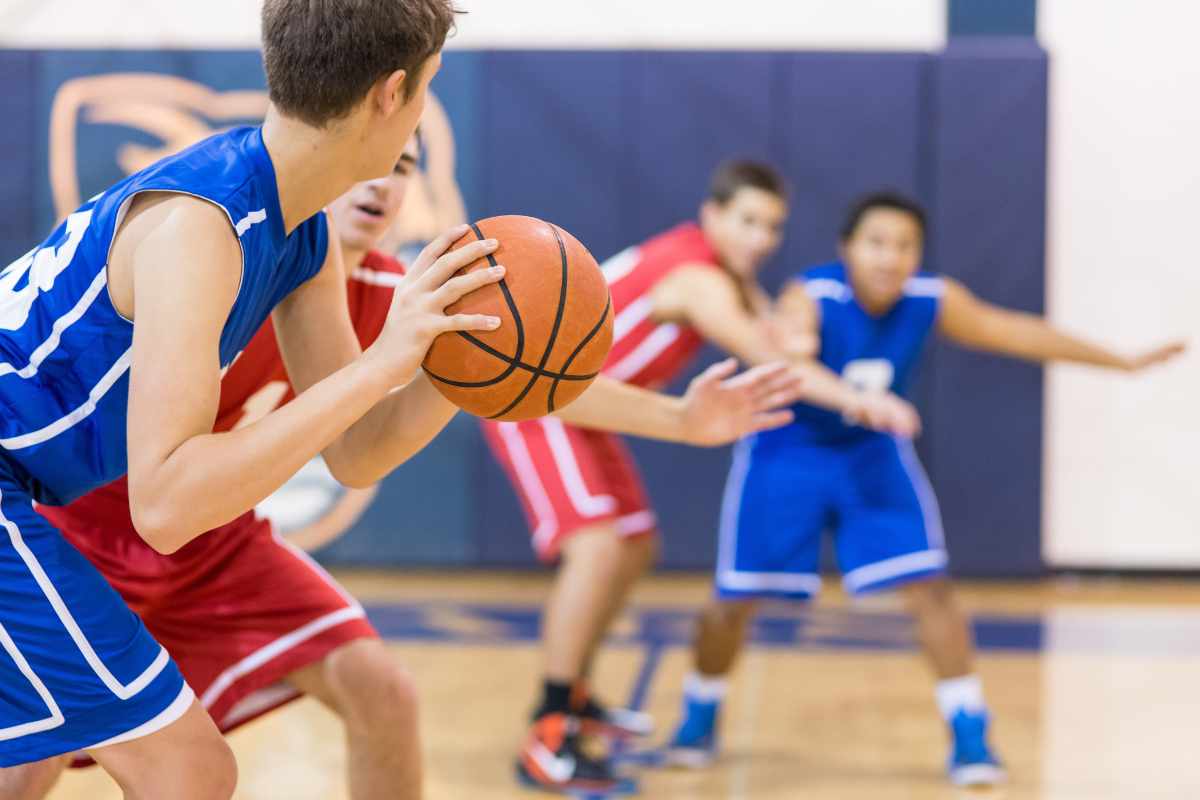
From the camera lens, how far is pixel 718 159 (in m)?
7.01

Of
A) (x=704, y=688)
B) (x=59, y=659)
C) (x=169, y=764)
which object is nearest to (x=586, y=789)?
(x=704, y=688)

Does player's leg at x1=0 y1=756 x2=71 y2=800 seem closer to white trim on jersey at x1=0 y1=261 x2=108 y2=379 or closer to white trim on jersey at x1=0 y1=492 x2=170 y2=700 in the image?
white trim on jersey at x1=0 y1=492 x2=170 y2=700

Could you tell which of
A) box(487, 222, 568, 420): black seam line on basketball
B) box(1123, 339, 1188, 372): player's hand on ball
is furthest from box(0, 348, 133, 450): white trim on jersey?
box(1123, 339, 1188, 372): player's hand on ball

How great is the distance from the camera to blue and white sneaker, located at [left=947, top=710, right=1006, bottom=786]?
4.16m

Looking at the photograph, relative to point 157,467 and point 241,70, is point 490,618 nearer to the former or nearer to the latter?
point 241,70

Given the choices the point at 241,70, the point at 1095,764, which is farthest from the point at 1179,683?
the point at 241,70

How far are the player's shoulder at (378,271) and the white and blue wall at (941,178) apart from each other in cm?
388

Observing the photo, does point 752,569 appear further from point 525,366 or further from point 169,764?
point 169,764

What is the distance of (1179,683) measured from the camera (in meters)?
5.29

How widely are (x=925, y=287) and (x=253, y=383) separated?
2484 millimetres

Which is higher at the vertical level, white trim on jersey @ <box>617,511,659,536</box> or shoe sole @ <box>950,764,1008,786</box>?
white trim on jersey @ <box>617,511,659,536</box>

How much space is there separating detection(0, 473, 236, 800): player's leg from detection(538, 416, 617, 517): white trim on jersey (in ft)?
7.69

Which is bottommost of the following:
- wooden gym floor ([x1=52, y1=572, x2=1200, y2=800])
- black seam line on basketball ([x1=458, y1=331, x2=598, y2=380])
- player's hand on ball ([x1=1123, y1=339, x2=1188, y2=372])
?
wooden gym floor ([x1=52, y1=572, x2=1200, y2=800])

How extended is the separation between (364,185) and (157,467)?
3.72 feet
